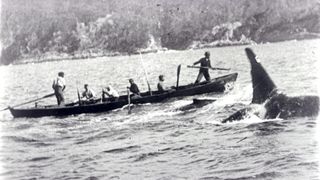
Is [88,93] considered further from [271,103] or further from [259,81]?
[271,103]

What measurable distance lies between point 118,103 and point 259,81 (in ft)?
34.6

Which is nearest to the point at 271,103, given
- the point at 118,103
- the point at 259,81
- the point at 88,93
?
the point at 259,81

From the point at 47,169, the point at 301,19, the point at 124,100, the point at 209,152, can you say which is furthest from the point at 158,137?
the point at 301,19

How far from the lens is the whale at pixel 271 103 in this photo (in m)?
17.5

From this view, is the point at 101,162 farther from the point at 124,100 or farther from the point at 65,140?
the point at 124,100

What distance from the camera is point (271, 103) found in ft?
59.1

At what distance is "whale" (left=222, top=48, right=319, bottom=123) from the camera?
17453 mm

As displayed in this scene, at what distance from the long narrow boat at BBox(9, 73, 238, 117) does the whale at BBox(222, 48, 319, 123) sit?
933cm

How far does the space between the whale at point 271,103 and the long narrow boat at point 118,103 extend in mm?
9330

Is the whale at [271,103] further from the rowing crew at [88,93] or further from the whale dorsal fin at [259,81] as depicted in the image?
the rowing crew at [88,93]

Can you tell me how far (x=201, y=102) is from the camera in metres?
24.8

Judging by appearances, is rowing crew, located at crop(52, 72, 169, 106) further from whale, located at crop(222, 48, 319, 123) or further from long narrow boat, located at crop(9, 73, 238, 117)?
whale, located at crop(222, 48, 319, 123)

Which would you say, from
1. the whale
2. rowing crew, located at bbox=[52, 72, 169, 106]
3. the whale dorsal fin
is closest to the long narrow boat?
rowing crew, located at bbox=[52, 72, 169, 106]

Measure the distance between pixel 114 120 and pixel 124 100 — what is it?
12.4 ft
